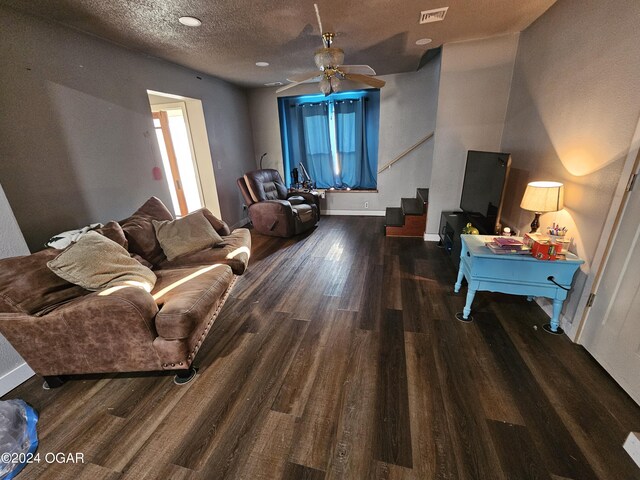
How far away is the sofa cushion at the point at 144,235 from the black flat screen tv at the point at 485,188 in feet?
10.3

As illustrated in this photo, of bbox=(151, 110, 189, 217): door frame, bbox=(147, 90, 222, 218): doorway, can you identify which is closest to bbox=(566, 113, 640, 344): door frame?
bbox=(147, 90, 222, 218): doorway

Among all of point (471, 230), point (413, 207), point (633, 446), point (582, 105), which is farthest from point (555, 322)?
point (413, 207)

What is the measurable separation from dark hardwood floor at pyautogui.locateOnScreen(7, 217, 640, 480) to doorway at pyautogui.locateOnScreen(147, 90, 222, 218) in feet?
9.09

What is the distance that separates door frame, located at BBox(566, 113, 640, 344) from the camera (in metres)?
1.48

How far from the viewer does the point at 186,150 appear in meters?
4.52

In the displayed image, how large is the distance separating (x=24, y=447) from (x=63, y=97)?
2.52 meters

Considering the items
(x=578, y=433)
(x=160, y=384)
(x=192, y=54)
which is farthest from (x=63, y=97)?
(x=578, y=433)

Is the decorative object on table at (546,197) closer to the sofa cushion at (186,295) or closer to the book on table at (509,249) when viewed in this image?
the book on table at (509,249)

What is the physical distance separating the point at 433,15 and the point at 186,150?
3.97 m

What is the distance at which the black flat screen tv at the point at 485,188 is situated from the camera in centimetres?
241

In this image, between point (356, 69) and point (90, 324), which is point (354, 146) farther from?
point (90, 324)

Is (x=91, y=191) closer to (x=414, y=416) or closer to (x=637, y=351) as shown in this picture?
(x=414, y=416)

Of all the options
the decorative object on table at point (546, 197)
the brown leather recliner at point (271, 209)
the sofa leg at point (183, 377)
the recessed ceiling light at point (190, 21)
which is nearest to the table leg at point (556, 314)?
the decorative object on table at point (546, 197)

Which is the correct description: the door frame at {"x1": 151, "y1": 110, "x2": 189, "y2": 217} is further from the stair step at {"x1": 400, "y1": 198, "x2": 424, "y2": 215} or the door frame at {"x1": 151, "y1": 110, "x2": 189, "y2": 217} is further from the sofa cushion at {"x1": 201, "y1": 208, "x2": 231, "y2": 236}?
the stair step at {"x1": 400, "y1": 198, "x2": 424, "y2": 215}
